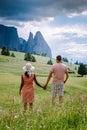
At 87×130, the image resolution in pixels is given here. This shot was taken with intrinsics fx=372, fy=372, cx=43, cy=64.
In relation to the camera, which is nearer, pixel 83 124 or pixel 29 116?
pixel 83 124

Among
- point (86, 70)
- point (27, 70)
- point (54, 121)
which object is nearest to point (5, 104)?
point (27, 70)

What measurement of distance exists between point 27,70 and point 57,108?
4.09 metres

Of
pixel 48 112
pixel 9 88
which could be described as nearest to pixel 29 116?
pixel 48 112

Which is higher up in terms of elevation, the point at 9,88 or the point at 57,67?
the point at 57,67

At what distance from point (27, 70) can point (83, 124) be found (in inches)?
230

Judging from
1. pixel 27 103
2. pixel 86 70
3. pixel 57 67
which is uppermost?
pixel 57 67

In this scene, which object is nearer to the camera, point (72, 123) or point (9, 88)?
point (72, 123)

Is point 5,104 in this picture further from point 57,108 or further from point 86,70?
point 86,70

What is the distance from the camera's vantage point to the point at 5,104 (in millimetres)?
26609

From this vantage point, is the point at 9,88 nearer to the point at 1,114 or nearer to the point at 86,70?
the point at 1,114

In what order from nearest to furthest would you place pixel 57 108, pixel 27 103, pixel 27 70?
1. pixel 57 108
2. pixel 27 70
3. pixel 27 103

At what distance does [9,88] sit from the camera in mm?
A: 39094

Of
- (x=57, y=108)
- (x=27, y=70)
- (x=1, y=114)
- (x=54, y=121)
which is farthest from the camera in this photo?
(x=27, y=70)

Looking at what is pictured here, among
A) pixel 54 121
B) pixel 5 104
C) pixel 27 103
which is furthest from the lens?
pixel 5 104
